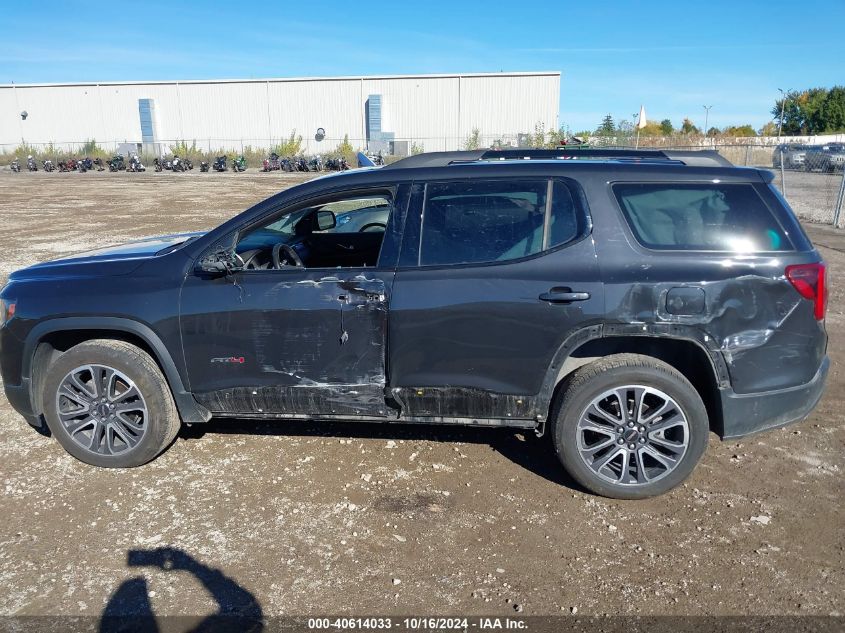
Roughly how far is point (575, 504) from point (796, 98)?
310ft

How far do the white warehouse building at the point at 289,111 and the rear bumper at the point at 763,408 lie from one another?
46214 mm

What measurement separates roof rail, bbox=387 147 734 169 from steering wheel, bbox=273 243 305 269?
0.84 m

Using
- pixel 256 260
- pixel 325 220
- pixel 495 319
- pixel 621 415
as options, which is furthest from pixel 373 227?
pixel 621 415

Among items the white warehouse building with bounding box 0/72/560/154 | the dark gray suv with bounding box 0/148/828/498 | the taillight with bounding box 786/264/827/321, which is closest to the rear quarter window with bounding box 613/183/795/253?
the dark gray suv with bounding box 0/148/828/498

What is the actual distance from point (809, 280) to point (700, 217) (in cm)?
64

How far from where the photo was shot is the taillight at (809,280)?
3.44m

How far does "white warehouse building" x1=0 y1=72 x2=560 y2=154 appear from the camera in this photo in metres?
51.2

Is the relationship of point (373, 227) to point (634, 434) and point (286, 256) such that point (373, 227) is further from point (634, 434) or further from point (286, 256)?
point (634, 434)

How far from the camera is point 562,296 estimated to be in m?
3.46

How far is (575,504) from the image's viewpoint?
366cm

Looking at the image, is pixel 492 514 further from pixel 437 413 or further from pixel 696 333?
pixel 696 333

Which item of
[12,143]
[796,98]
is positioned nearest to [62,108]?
[12,143]

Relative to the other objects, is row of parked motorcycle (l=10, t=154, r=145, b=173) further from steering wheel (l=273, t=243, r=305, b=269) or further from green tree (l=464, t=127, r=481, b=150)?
steering wheel (l=273, t=243, r=305, b=269)

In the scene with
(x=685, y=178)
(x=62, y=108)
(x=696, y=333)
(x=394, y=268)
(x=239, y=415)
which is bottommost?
(x=239, y=415)
